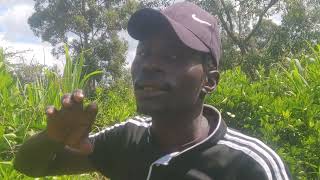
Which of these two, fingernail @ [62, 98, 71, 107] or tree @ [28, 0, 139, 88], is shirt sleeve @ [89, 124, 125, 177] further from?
tree @ [28, 0, 139, 88]

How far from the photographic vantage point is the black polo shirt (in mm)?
1620

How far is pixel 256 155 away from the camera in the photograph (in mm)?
1635

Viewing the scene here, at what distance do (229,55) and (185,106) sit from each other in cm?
1450

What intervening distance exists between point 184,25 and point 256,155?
50 centimetres

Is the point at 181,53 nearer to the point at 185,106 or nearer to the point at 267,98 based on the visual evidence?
the point at 185,106

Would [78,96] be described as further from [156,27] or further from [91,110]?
[156,27]

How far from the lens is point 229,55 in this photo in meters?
16.0

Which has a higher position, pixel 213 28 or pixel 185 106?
pixel 213 28

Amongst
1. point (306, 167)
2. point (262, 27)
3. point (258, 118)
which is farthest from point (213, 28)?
point (262, 27)

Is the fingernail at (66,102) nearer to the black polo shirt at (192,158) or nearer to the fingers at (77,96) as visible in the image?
the fingers at (77,96)

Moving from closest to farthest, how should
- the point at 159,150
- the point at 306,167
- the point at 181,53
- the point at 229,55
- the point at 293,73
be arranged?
the point at 181,53, the point at 159,150, the point at 306,167, the point at 293,73, the point at 229,55

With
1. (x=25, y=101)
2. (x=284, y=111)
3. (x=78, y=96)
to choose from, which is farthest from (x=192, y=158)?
(x=25, y=101)

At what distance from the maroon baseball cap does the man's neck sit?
0.73 ft

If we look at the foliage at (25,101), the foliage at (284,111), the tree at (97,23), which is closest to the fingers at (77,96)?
the foliage at (25,101)
